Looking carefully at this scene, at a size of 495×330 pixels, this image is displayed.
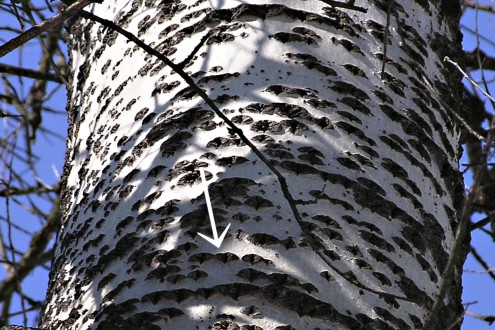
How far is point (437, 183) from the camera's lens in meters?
1.43

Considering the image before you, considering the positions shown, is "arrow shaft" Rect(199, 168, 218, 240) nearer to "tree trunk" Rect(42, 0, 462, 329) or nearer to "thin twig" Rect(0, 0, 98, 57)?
"tree trunk" Rect(42, 0, 462, 329)

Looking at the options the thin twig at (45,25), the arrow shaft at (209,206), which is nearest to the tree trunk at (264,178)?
the arrow shaft at (209,206)

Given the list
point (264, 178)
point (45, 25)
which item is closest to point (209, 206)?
point (264, 178)

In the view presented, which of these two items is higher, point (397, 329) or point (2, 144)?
point (2, 144)

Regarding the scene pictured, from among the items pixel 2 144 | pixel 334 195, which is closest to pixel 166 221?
pixel 334 195

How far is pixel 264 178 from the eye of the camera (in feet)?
3.99

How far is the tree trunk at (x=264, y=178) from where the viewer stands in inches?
44.9

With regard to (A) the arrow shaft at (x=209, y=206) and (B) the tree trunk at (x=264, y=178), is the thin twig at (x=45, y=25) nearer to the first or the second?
(B) the tree trunk at (x=264, y=178)

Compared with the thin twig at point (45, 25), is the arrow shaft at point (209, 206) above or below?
below

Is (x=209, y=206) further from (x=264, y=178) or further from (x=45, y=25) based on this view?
(x=45, y=25)

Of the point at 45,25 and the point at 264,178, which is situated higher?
the point at 45,25

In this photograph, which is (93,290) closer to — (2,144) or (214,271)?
(214,271)

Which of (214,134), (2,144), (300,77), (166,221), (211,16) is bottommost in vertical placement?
(166,221)

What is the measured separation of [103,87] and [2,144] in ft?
6.15
